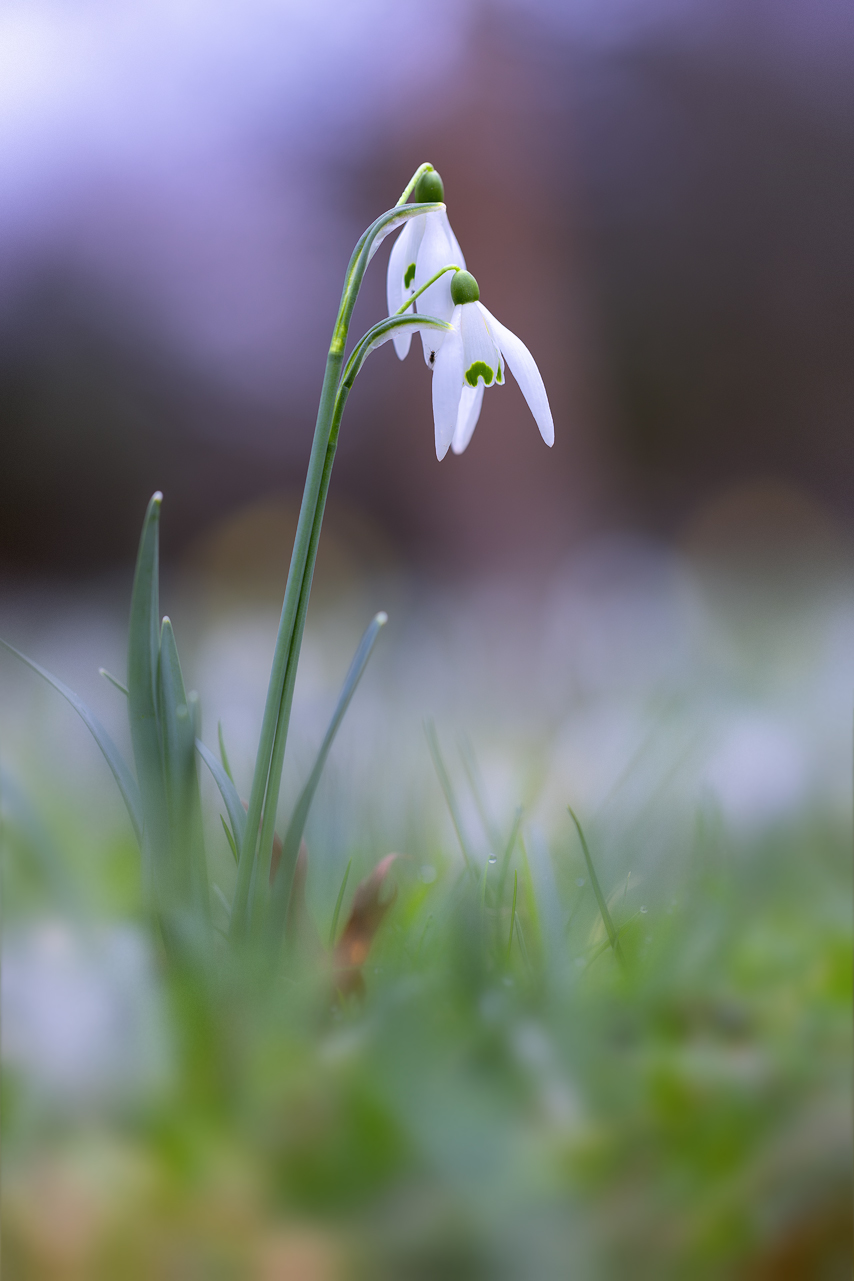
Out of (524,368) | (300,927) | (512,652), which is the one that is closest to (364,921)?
(300,927)

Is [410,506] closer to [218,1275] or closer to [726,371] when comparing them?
[726,371]

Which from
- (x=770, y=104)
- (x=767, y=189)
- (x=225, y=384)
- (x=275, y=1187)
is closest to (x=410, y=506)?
(x=225, y=384)

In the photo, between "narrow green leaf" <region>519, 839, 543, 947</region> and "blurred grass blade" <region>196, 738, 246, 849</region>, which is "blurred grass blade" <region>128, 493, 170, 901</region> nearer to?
"blurred grass blade" <region>196, 738, 246, 849</region>

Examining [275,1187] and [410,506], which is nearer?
[275,1187]

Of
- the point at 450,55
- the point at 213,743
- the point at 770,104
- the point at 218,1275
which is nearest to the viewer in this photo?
the point at 218,1275

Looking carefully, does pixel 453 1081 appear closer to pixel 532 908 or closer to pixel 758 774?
pixel 532 908

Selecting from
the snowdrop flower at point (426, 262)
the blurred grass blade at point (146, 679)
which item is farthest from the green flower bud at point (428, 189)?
the blurred grass blade at point (146, 679)

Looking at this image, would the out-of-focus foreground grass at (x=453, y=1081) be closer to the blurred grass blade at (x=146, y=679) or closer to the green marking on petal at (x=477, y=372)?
the blurred grass blade at (x=146, y=679)

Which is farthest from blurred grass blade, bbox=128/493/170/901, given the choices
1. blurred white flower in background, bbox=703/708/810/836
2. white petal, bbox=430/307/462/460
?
blurred white flower in background, bbox=703/708/810/836
